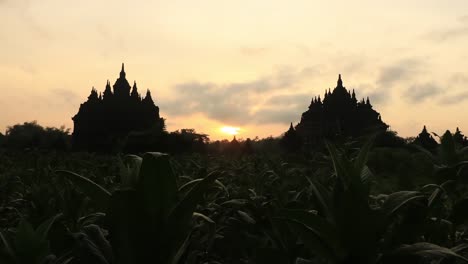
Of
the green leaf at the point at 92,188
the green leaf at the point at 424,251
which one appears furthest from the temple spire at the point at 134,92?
Result: the green leaf at the point at 424,251

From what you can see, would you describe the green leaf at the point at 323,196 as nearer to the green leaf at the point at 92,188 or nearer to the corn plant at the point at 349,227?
the corn plant at the point at 349,227

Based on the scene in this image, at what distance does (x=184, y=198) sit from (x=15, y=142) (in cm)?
4624

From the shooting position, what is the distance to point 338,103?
77.2 m

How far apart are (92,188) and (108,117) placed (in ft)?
202

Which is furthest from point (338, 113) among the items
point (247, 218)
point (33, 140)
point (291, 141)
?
point (247, 218)

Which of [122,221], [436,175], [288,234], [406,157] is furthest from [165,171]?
[406,157]

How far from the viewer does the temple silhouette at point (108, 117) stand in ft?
195

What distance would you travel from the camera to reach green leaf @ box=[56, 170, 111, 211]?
5.67 ft

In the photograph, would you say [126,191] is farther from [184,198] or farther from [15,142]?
[15,142]

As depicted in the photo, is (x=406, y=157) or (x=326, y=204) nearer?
(x=326, y=204)

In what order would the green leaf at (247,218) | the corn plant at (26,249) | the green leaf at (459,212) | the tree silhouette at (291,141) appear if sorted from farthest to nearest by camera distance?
the tree silhouette at (291,141), the green leaf at (247,218), the green leaf at (459,212), the corn plant at (26,249)

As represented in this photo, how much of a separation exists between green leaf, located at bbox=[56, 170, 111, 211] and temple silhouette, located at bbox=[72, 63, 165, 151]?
53.6 m

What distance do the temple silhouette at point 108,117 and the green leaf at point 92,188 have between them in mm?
→ 53595

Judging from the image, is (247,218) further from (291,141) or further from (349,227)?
(291,141)
